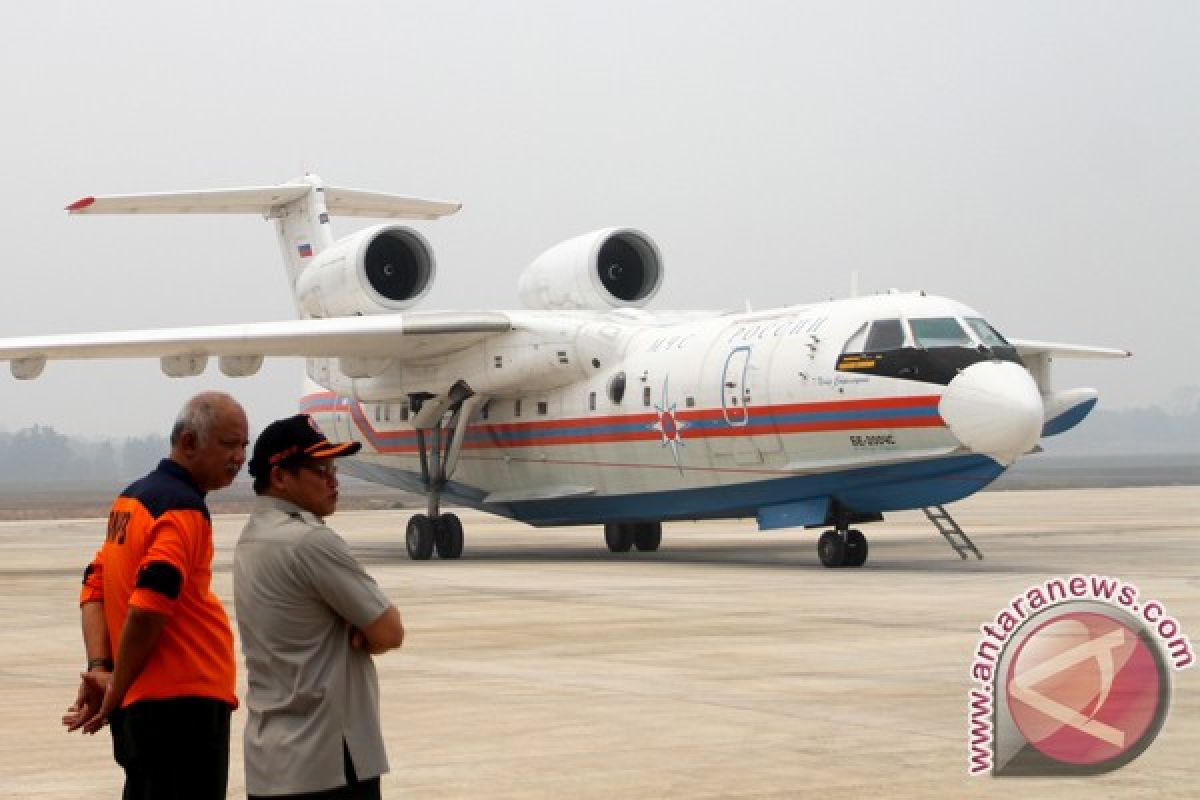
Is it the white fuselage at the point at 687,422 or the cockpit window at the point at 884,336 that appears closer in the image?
the cockpit window at the point at 884,336

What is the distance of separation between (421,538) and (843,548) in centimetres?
677

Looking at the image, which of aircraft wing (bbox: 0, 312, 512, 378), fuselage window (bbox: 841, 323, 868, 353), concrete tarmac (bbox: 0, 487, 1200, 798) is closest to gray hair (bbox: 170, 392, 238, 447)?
concrete tarmac (bbox: 0, 487, 1200, 798)

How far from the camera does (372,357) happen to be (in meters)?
26.9

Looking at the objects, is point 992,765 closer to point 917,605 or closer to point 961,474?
point 917,605

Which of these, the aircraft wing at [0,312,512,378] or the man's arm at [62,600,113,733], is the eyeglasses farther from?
the aircraft wing at [0,312,512,378]

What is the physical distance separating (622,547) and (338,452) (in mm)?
21801

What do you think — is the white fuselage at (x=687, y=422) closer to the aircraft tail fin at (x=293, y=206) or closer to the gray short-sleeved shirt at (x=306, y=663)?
the aircraft tail fin at (x=293, y=206)

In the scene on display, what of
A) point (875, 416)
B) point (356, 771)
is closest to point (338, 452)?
point (356, 771)

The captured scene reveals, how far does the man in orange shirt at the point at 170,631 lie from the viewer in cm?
572

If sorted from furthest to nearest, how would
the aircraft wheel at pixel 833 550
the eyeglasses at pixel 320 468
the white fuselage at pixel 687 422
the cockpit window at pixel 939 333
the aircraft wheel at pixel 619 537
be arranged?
the aircraft wheel at pixel 619 537, the aircraft wheel at pixel 833 550, the white fuselage at pixel 687 422, the cockpit window at pixel 939 333, the eyeglasses at pixel 320 468

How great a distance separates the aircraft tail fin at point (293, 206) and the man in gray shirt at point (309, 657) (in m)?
23.3

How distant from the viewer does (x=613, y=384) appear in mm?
24781

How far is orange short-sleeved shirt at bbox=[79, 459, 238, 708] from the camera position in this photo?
226 inches

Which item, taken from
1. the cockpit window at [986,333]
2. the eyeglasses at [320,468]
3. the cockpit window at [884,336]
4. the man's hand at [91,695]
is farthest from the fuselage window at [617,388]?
the eyeglasses at [320,468]
